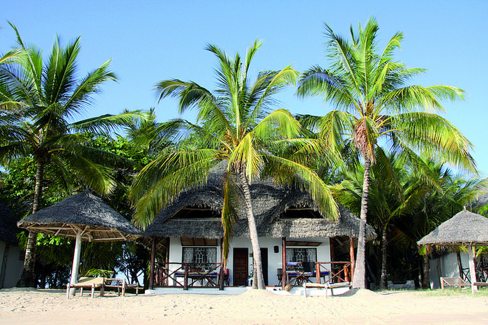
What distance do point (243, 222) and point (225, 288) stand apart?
219cm

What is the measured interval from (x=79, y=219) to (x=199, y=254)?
5647 millimetres

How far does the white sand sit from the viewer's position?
30.8 feet

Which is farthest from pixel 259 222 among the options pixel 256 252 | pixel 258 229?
pixel 256 252

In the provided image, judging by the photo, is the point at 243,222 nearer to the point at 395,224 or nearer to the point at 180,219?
the point at 180,219

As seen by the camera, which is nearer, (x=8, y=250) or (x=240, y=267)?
(x=240, y=267)

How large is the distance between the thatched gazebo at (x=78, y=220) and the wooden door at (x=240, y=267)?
448 centimetres

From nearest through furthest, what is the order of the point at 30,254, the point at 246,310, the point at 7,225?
1. the point at 246,310
2. the point at 30,254
3. the point at 7,225

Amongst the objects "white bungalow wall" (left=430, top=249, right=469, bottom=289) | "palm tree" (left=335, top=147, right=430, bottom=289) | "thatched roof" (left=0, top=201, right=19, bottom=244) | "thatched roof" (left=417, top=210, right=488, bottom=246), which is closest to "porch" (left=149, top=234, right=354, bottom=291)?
"thatched roof" (left=417, top=210, right=488, bottom=246)

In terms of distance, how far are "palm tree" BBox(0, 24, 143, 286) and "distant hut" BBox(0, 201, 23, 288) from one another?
3888 mm

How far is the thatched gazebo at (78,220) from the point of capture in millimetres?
12727

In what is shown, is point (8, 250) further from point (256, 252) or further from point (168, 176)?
point (256, 252)

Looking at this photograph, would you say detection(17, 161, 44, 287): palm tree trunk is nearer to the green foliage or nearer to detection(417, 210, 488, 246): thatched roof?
the green foliage

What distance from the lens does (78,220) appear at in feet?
41.7

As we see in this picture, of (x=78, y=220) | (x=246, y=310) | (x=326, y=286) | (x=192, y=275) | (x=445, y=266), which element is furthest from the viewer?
(x=445, y=266)
